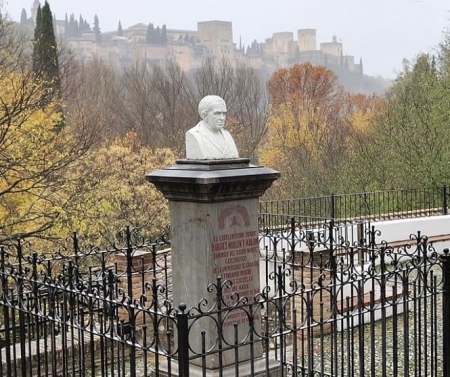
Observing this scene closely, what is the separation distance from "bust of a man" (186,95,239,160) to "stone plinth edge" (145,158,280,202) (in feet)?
0.43

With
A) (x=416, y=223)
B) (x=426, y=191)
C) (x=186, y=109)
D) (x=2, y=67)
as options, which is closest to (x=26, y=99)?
(x=2, y=67)

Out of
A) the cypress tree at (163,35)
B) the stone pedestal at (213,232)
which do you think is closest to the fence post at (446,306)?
the stone pedestal at (213,232)

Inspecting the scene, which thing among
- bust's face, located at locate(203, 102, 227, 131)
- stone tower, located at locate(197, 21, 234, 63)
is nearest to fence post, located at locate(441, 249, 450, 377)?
bust's face, located at locate(203, 102, 227, 131)

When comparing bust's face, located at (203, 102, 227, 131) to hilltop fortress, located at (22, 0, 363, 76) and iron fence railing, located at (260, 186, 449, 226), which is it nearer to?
iron fence railing, located at (260, 186, 449, 226)

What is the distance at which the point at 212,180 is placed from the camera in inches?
220

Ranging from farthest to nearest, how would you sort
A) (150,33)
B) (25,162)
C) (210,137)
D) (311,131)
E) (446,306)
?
(150,33) < (311,131) < (25,162) < (446,306) < (210,137)

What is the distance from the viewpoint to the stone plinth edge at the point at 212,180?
18.6ft

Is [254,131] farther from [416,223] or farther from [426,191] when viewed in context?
[416,223]

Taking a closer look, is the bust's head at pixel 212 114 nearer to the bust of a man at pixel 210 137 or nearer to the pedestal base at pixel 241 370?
the bust of a man at pixel 210 137

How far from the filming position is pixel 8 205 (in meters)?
12.9

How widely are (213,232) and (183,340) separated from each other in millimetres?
1619

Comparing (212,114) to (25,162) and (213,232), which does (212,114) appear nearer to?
(213,232)

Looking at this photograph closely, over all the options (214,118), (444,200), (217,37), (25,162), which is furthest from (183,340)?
(217,37)

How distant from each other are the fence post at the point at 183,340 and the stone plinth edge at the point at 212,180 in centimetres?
159
